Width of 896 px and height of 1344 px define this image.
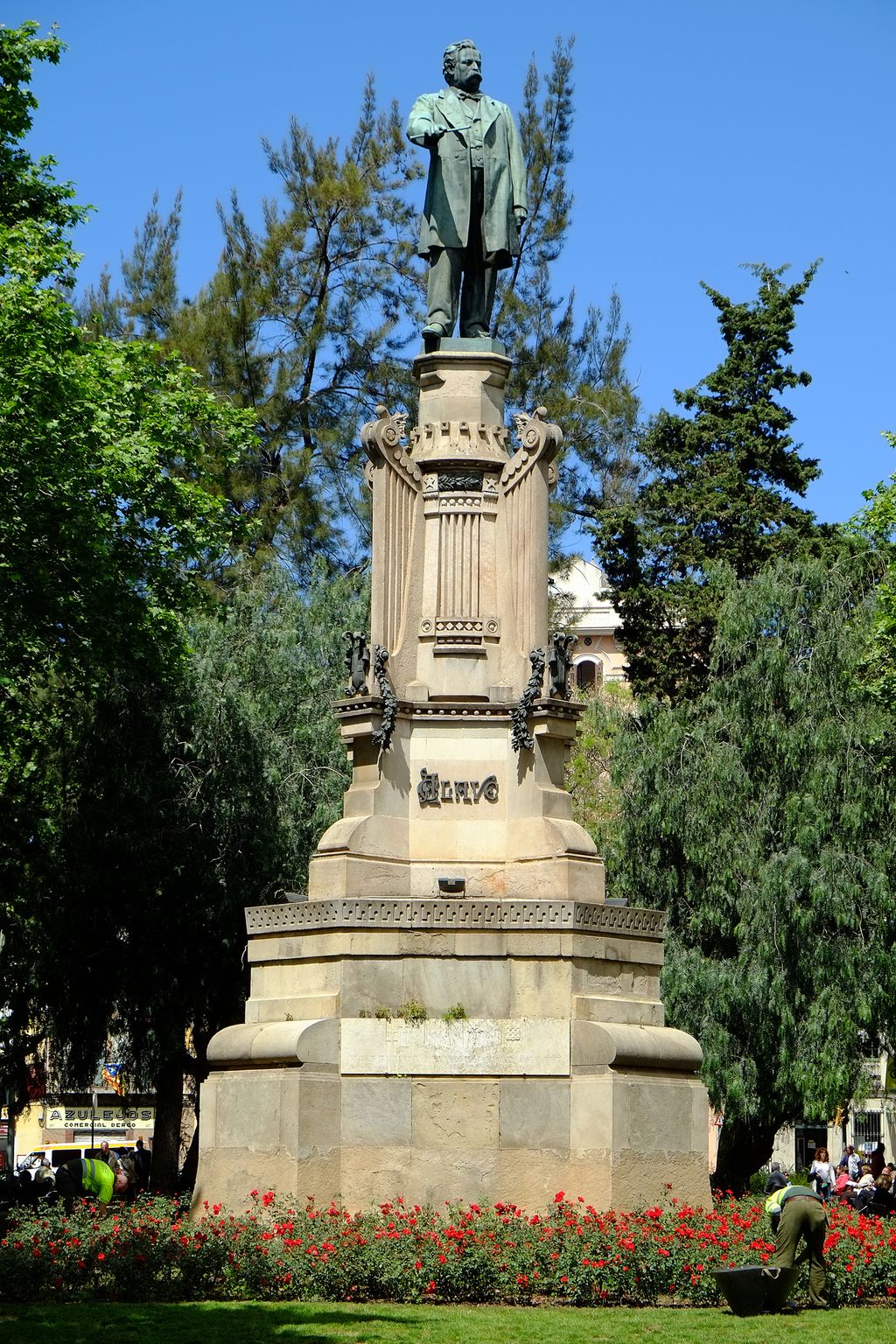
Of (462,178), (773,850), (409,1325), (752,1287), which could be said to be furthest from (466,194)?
(773,850)

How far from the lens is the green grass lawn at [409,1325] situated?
12.8 meters

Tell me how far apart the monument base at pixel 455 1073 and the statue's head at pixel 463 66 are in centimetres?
888

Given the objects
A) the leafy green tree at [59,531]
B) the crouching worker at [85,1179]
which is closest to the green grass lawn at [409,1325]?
the crouching worker at [85,1179]

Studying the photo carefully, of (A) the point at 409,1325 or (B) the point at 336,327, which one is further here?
(B) the point at 336,327

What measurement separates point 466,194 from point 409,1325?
463 inches

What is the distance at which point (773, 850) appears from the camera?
31281mm

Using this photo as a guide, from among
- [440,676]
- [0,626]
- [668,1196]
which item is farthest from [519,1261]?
[0,626]

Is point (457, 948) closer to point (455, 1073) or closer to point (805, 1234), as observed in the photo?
point (455, 1073)

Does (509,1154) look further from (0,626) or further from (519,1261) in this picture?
(0,626)

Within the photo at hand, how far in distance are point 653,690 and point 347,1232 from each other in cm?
2401

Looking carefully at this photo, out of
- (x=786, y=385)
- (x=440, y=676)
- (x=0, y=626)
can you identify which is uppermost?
(x=786, y=385)

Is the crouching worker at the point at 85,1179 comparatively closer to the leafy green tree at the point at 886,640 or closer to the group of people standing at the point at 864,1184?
the group of people standing at the point at 864,1184

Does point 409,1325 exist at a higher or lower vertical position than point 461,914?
lower

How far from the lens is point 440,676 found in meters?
19.0
